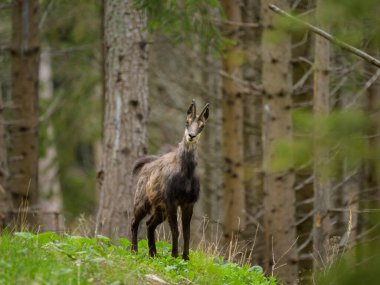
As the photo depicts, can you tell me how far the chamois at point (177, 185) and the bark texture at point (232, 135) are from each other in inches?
320

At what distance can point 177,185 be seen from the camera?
10438 mm

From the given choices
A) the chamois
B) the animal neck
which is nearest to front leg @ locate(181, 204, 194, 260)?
the chamois

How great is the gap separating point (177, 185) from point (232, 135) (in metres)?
9.01

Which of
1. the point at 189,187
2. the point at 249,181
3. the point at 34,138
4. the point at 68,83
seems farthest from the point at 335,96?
the point at 68,83

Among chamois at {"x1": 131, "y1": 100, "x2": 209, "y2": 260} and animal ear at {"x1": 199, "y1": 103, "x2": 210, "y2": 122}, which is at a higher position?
animal ear at {"x1": 199, "y1": 103, "x2": 210, "y2": 122}

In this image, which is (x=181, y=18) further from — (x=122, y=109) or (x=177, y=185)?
(x=177, y=185)

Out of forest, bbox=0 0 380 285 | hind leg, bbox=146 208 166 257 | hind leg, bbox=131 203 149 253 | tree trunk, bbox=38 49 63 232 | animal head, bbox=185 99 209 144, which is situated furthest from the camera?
tree trunk, bbox=38 49 63 232

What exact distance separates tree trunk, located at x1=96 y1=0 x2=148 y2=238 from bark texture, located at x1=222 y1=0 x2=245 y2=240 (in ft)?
15.8

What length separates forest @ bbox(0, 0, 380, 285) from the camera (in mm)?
7332

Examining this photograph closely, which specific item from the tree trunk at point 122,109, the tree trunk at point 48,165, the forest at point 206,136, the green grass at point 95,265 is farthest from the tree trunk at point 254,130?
the green grass at point 95,265

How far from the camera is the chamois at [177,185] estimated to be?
10.3m

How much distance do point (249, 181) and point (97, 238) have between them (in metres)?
13.9

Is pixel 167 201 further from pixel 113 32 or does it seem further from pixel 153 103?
pixel 153 103

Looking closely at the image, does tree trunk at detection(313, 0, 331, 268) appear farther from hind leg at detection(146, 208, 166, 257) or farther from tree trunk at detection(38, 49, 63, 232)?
tree trunk at detection(38, 49, 63, 232)
